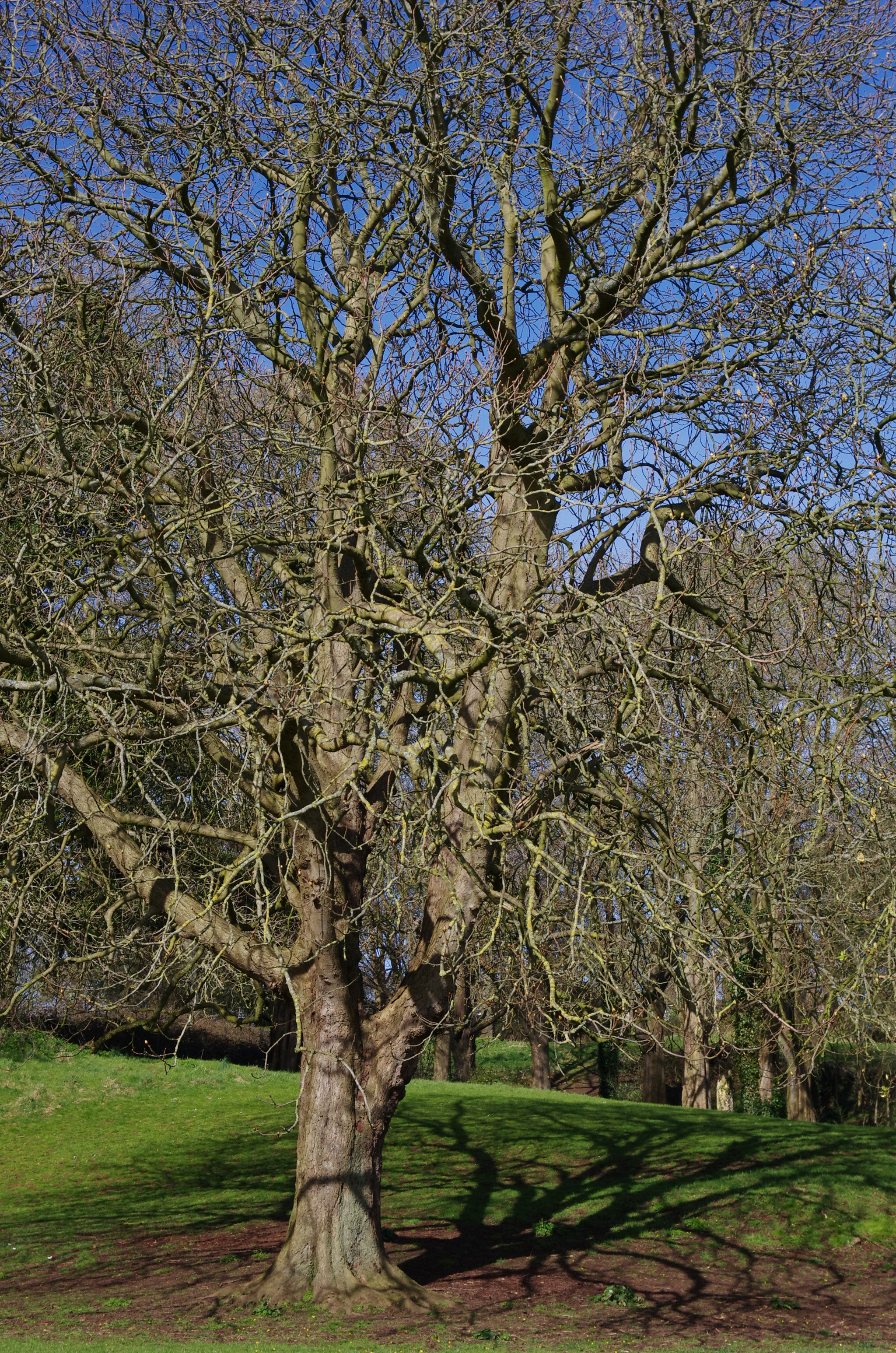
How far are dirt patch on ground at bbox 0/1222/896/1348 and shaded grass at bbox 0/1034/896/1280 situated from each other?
279mm

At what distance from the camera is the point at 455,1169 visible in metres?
14.4

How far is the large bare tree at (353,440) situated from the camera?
789 centimetres

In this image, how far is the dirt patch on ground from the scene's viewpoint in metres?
8.71

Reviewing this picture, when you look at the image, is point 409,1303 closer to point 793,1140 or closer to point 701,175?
point 793,1140

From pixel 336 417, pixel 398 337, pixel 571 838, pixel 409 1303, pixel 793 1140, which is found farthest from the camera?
pixel 793 1140

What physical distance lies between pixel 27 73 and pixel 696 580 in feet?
22.8

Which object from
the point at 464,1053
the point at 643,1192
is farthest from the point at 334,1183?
the point at 464,1053

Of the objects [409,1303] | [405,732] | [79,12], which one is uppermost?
[79,12]

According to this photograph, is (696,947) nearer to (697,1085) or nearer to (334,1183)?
(334,1183)

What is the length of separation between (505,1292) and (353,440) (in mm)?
7638

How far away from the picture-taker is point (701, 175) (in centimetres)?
907

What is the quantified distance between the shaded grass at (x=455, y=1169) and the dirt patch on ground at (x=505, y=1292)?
11.0 inches

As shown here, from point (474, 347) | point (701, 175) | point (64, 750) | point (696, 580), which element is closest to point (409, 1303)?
point (64, 750)

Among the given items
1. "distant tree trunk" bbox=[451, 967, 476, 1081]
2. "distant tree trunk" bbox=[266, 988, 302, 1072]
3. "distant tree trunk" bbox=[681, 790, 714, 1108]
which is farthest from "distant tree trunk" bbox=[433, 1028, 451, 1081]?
"distant tree trunk" bbox=[681, 790, 714, 1108]
